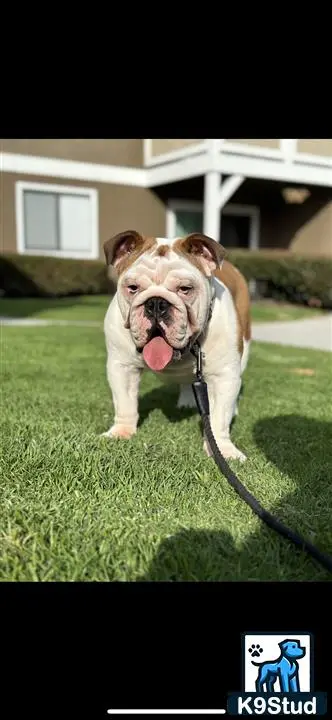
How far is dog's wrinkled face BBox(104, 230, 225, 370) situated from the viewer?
243cm

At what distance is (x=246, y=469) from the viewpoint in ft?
8.71

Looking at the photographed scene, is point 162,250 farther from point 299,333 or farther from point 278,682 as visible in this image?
point 299,333

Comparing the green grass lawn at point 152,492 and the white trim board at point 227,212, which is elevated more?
the white trim board at point 227,212

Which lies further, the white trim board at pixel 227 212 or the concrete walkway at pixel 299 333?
the white trim board at pixel 227 212

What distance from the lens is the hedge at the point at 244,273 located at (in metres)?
14.0

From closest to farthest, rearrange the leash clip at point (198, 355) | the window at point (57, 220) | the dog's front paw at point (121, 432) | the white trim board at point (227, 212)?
the leash clip at point (198, 355) < the dog's front paw at point (121, 432) < the window at point (57, 220) < the white trim board at point (227, 212)

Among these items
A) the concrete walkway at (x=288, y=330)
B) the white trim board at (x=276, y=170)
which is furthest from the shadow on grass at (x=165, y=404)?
the white trim board at (x=276, y=170)

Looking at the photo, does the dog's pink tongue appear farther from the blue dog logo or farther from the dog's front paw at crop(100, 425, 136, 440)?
the blue dog logo

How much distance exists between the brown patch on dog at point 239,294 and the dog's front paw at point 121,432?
746 millimetres

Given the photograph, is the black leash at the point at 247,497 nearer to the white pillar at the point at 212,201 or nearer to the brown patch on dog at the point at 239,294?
the brown patch on dog at the point at 239,294

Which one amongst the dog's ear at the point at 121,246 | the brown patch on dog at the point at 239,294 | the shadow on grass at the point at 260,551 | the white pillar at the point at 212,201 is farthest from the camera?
the white pillar at the point at 212,201

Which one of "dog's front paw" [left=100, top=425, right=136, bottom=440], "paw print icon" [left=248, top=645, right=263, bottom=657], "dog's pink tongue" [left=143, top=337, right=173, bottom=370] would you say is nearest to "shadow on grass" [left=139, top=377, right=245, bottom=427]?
"dog's front paw" [left=100, top=425, right=136, bottom=440]
